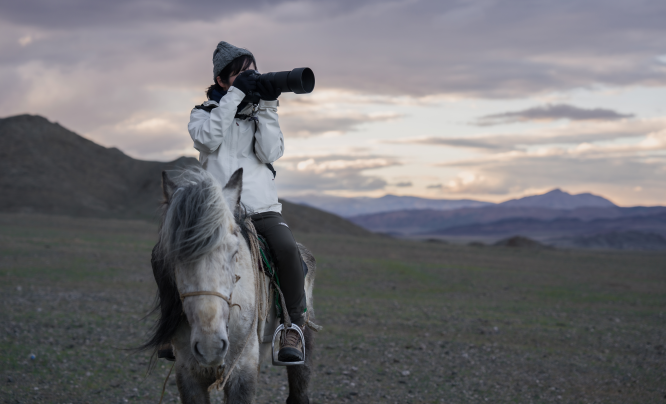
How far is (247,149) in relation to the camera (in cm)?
352

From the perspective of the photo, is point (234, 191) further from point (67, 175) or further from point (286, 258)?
point (67, 175)

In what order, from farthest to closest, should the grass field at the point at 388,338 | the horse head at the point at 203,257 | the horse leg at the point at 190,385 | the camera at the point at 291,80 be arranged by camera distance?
1. the grass field at the point at 388,338
2. the camera at the point at 291,80
3. the horse leg at the point at 190,385
4. the horse head at the point at 203,257

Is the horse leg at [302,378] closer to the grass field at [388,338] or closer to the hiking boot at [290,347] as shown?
the hiking boot at [290,347]

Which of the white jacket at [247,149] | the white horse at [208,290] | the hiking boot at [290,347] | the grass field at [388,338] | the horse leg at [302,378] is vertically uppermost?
the white jacket at [247,149]

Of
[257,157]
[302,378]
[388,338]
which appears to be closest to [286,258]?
[257,157]

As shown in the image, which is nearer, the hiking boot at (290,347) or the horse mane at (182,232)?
the horse mane at (182,232)

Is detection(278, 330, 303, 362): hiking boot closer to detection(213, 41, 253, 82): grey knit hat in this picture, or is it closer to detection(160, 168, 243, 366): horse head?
detection(160, 168, 243, 366): horse head

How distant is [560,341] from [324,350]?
487 cm

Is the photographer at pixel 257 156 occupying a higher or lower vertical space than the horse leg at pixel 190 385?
higher

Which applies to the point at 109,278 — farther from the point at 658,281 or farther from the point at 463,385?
the point at 658,281

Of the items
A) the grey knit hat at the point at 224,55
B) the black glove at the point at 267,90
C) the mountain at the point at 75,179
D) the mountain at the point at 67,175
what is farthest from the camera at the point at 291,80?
the mountain at the point at 67,175

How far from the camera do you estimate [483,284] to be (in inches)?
816

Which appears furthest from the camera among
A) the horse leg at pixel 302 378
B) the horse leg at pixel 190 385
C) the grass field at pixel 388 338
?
the grass field at pixel 388 338

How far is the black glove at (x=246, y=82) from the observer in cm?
335
